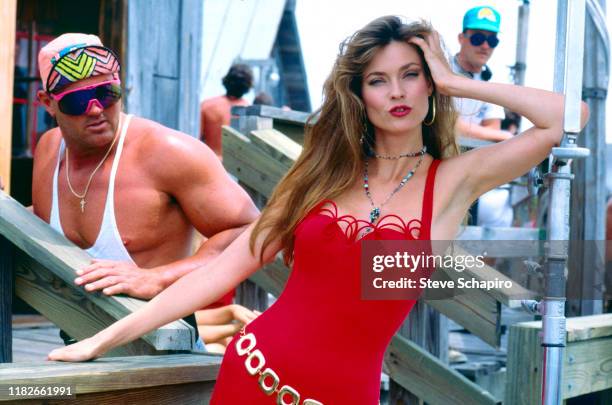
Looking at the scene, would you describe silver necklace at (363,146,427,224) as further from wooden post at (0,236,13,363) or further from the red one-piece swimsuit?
wooden post at (0,236,13,363)

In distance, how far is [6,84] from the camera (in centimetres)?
396

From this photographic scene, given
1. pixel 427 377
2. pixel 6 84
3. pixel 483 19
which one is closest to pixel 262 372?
pixel 427 377

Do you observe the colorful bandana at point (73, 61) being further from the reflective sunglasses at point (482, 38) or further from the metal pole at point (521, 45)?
the metal pole at point (521, 45)

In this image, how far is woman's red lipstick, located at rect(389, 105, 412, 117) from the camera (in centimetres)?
246

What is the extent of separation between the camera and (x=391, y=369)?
3.73 metres

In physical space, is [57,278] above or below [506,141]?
below

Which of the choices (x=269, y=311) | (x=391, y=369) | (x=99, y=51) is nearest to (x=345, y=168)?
(x=269, y=311)

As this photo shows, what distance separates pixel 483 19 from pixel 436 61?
3.17 m

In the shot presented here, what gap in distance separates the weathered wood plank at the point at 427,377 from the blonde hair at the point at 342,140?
1.28 metres

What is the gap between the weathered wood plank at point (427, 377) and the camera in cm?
364

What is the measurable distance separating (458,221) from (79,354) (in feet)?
3.41

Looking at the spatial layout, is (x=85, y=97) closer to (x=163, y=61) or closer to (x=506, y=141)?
(x=506, y=141)

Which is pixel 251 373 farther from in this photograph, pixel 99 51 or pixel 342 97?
pixel 99 51

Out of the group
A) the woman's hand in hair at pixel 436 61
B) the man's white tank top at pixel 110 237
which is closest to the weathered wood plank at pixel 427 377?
the man's white tank top at pixel 110 237
